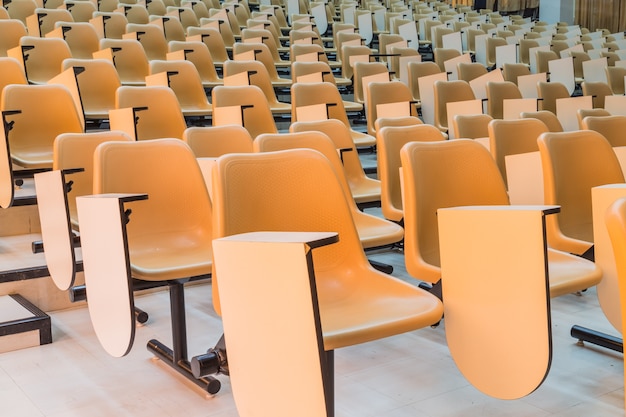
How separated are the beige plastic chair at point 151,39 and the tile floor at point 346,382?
353cm

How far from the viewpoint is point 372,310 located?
1.73 metres

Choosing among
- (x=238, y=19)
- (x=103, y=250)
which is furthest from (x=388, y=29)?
(x=103, y=250)

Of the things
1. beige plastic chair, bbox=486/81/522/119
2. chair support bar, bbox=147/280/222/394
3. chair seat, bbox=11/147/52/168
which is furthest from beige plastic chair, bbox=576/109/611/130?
chair seat, bbox=11/147/52/168

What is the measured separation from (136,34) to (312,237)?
4.63m

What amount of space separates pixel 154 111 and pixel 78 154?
37.7 inches

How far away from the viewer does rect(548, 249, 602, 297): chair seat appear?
193 centimetres

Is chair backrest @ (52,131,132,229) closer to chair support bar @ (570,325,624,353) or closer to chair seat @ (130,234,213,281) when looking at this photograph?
chair seat @ (130,234,213,281)

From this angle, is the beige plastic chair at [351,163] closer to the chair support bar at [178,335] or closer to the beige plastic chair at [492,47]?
the chair support bar at [178,335]

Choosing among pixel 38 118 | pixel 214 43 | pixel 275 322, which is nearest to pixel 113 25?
pixel 214 43

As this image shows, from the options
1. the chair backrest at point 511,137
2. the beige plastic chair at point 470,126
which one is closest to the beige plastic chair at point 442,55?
the beige plastic chair at point 470,126

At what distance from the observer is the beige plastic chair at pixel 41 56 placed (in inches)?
180

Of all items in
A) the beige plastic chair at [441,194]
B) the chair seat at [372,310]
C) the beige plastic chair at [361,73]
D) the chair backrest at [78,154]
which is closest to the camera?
the chair seat at [372,310]

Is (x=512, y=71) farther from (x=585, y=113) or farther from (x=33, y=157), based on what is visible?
(x=33, y=157)

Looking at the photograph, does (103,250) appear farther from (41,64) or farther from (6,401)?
(41,64)
